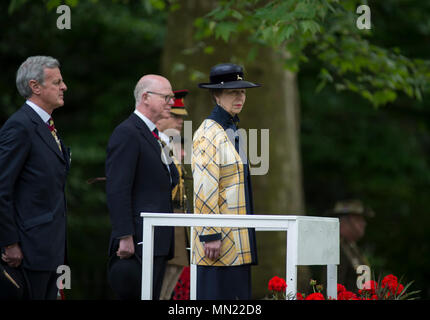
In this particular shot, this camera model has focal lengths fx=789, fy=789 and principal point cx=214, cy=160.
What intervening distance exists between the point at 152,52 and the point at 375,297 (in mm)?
9278

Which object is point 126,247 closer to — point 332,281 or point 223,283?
point 223,283

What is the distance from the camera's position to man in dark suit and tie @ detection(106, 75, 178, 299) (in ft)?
15.6

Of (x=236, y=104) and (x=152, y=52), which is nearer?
(x=236, y=104)

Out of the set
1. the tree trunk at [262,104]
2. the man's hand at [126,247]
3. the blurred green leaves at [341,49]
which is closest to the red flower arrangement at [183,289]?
the man's hand at [126,247]

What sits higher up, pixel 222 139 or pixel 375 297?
pixel 222 139

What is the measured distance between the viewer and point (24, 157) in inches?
169

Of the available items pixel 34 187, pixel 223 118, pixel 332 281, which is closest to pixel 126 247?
pixel 34 187

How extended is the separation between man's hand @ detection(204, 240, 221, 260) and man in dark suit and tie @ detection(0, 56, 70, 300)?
82 cm

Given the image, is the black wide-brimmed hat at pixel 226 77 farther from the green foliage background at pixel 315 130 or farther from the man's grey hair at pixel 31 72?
the green foliage background at pixel 315 130

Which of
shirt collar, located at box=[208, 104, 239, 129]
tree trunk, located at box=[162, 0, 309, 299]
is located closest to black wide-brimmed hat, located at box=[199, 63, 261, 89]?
shirt collar, located at box=[208, 104, 239, 129]

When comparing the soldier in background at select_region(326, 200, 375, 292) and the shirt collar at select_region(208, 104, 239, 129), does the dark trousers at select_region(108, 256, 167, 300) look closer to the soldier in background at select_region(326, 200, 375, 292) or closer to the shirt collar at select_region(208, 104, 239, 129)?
the shirt collar at select_region(208, 104, 239, 129)

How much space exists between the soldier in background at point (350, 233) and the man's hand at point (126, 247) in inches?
103
